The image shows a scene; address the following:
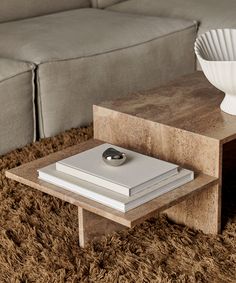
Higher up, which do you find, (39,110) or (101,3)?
(101,3)

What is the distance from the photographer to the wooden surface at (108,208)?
1595 mm

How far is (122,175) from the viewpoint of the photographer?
1.69 m

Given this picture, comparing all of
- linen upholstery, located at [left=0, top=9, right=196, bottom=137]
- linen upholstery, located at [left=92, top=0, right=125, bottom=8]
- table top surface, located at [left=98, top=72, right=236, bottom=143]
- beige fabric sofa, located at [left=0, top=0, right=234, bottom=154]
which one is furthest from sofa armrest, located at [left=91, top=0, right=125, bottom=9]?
table top surface, located at [left=98, top=72, right=236, bottom=143]

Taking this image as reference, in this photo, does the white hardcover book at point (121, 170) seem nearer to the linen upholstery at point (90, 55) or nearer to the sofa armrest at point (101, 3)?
the linen upholstery at point (90, 55)

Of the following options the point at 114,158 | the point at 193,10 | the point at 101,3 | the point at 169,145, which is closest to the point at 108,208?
the point at 114,158

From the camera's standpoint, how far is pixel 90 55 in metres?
2.57

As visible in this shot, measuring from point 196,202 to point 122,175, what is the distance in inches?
11.4

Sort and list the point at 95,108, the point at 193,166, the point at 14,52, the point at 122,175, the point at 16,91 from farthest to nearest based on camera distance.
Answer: the point at 14,52 → the point at 16,91 → the point at 95,108 → the point at 193,166 → the point at 122,175

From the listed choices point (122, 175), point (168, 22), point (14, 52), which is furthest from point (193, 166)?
point (168, 22)

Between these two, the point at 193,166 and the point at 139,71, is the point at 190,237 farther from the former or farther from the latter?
the point at 139,71

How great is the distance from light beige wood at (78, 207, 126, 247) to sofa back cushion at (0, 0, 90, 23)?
4.47 feet

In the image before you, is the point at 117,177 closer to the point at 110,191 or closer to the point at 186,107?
the point at 110,191

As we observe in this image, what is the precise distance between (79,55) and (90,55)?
46mm

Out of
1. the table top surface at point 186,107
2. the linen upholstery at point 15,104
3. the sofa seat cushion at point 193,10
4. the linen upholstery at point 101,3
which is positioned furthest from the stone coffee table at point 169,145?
the linen upholstery at point 101,3
